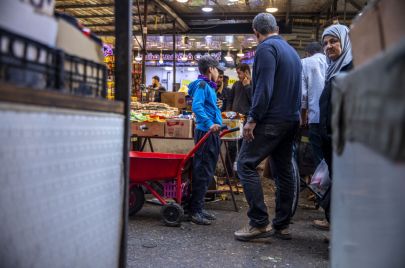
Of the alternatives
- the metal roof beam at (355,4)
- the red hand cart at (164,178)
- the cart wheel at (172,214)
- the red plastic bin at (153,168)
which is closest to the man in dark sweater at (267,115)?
the red hand cart at (164,178)

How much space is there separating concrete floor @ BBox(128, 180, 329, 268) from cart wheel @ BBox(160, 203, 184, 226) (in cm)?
6

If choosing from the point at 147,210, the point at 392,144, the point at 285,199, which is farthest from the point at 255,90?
the point at 392,144

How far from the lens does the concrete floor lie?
3.26 meters

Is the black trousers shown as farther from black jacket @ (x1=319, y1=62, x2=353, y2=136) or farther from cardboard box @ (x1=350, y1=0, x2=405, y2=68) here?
cardboard box @ (x1=350, y1=0, x2=405, y2=68)

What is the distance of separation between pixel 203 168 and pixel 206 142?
0.28m

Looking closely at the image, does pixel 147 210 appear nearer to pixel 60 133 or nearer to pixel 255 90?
pixel 255 90

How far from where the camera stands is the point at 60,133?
1.11m

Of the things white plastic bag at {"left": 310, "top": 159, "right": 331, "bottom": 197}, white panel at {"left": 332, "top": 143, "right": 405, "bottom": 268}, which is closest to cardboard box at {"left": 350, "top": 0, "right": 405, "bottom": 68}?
white panel at {"left": 332, "top": 143, "right": 405, "bottom": 268}

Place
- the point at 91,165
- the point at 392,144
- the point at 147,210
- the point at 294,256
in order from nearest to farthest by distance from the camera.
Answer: the point at 392,144 → the point at 91,165 → the point at 294,256 → the point at 147,210

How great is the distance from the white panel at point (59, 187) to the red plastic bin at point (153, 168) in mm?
2668

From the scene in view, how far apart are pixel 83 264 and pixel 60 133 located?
44 cm

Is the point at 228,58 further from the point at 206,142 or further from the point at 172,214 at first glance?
the point at 172,214

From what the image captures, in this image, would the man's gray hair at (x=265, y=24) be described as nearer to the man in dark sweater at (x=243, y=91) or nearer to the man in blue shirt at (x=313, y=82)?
the man in blue shirt at (x=313, y=82)

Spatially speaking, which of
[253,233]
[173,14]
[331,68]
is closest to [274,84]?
[331,68]
